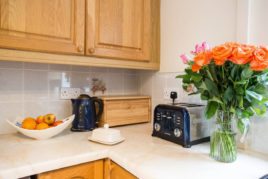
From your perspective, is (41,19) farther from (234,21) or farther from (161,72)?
(234,21)

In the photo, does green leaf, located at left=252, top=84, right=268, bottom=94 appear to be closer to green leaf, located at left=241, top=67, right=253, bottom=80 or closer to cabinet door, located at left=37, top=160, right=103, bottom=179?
green leaf, located at left=241, top=67, right=253, bottom=80

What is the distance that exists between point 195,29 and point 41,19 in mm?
895

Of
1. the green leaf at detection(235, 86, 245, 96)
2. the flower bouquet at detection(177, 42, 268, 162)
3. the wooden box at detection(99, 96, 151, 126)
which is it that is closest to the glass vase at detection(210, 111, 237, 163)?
the flower bouquet at detection(177, 42, 268, 162)

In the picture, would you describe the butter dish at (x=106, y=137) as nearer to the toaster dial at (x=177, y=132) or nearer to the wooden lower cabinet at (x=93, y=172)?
the wooden lower cabinet at (x=93, y=172)

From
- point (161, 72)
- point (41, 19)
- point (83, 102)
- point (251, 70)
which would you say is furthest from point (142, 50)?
point (251, 70)

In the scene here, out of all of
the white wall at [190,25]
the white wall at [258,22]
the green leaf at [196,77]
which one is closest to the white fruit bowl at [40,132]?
the green leaf at [196,77]

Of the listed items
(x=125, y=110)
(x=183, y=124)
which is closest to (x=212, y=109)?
(x=183, y=124)

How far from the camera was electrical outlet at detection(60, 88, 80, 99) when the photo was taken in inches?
54.3

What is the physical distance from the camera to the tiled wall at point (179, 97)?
886mm

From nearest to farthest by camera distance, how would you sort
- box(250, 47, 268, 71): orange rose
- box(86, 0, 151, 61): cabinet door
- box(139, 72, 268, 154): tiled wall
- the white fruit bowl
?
1. box(250, 47, 268, 71): orange rose
2. box(139, 72, 268, 154): tiled wall
3. the white fruit bowl
4. box(86, 0, 151, 61): cabinet door

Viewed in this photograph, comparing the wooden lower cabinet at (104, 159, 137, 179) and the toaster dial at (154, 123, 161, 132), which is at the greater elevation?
the toaster dial at (154, 123, 161, 132)

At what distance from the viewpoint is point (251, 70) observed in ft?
2.26

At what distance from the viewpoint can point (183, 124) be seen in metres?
0.96

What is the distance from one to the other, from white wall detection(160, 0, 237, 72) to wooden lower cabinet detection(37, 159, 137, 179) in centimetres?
78
